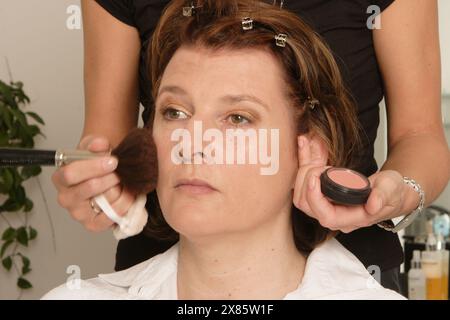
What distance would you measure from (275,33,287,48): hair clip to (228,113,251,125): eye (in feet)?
0.50

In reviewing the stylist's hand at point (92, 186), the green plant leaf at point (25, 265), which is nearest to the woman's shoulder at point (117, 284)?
the stylist's hand at point (92, 186)

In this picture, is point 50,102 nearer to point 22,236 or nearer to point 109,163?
point 22,236

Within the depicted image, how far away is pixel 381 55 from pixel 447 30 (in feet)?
3.36

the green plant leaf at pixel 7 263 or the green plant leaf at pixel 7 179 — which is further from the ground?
the green plant leaf at pixel 7 179

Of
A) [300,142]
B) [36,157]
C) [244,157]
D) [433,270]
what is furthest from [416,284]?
[36,157]

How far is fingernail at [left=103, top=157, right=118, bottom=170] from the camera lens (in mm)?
969

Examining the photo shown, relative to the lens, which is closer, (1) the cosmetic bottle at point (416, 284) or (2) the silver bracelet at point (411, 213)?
(2) the silver bracelet at point (411, 213)

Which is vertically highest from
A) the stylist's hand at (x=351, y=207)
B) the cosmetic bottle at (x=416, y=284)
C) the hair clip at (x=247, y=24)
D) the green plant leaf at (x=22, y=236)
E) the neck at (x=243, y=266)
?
the hair clip at (x=247, y=24)

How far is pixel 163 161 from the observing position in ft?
3.55

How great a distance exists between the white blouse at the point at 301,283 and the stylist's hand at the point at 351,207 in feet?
0.59

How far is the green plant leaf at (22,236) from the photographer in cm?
219

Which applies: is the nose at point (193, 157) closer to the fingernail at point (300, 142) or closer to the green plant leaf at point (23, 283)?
the fingernail at point (300, 142)

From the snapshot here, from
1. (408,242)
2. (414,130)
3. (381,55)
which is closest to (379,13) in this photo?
(381,55)
